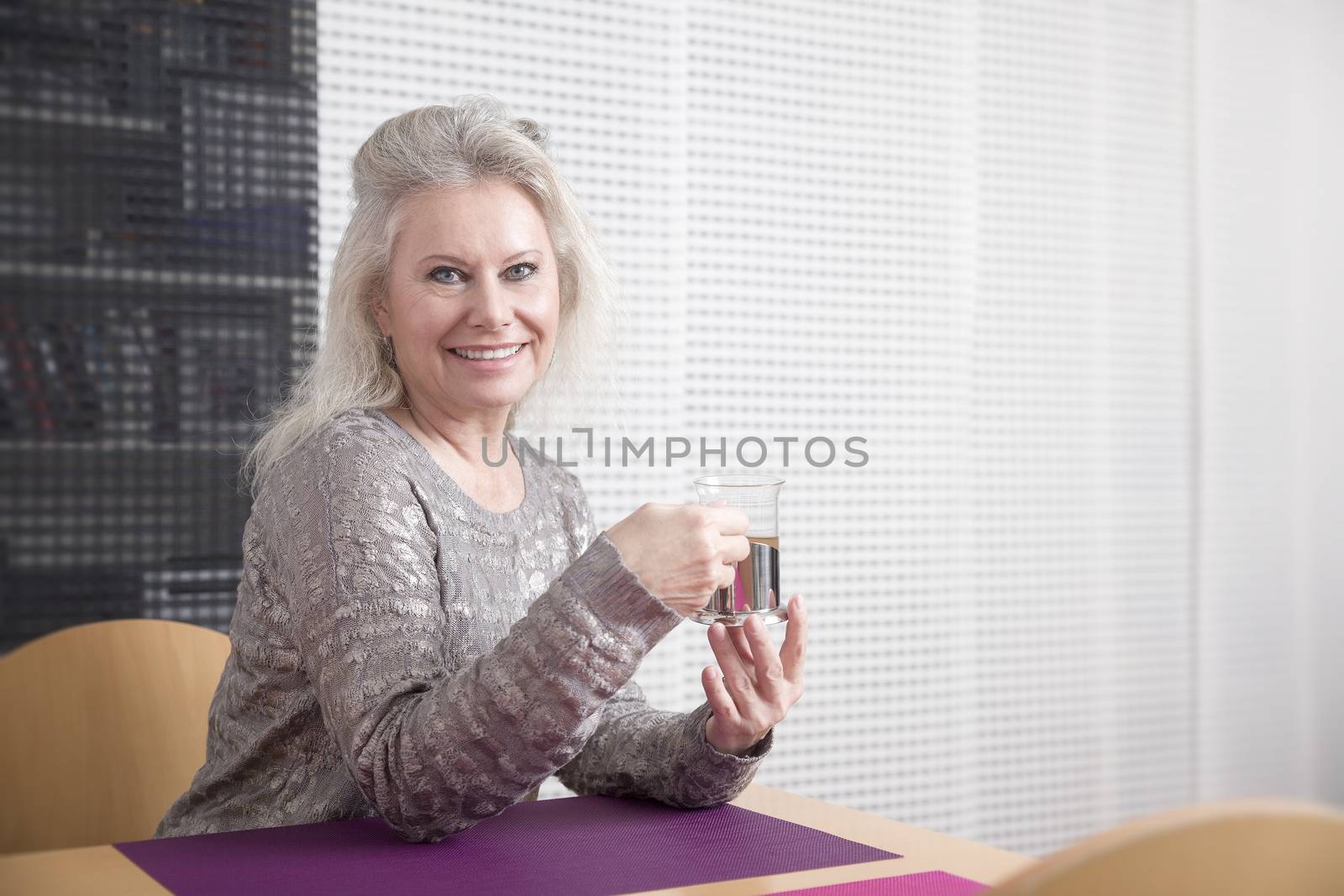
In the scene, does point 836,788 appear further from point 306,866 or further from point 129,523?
point 306,866

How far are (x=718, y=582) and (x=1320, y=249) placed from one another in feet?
11.2

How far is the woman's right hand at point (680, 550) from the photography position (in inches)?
41.6

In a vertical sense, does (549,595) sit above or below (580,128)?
below

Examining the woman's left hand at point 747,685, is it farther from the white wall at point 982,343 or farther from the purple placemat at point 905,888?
the white wall at point 982,343

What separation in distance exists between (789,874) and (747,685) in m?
0.28

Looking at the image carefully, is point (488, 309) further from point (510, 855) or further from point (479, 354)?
point (510, 855)

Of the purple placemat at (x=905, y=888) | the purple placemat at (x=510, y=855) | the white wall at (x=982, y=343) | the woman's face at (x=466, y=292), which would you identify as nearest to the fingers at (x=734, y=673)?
the purple placemat at (x=510, y=855)

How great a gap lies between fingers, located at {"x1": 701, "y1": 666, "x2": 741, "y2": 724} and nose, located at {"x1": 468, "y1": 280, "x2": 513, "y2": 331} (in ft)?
1.62

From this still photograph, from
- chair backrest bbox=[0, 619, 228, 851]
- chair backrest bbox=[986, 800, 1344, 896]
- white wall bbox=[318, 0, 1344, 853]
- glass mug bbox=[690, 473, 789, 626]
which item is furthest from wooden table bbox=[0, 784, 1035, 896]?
white wall bbox=[318, 0, 1344, 853]

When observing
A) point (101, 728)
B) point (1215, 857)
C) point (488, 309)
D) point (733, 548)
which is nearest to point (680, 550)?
point (733, 548)

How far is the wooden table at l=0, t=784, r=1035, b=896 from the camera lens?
0.97 m

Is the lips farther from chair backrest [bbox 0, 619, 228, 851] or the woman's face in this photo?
chair backrest [bbox 0, 619, 228, 851]

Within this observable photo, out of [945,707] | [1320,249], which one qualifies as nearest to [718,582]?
[945,707]

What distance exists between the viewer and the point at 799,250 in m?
3.01
